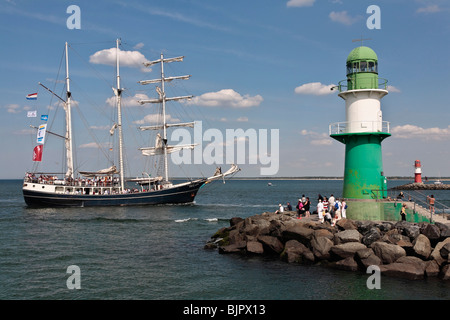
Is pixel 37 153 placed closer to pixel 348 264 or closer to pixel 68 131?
pixel 68 131

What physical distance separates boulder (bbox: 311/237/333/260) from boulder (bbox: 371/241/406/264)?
89.7 inches

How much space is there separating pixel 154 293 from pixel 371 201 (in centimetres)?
1361

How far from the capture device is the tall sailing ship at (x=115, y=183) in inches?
2402

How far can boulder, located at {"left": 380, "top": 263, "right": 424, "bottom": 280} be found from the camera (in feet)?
58.6

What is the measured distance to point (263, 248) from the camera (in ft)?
78.0

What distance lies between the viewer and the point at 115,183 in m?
68.2

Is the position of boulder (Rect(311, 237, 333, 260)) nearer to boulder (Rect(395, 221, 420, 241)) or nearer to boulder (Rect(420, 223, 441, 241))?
boulder (Rect(395, 221, 420, 241))

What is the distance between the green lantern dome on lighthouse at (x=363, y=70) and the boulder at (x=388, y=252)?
9.89 m

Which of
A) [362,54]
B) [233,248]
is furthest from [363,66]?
[233,248]

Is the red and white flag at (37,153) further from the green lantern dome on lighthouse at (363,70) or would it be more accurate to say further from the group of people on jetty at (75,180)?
the green lantern dome on lighthouse at (363,70)

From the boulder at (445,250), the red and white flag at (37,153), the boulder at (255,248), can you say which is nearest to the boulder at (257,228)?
the boulder at (255,248)

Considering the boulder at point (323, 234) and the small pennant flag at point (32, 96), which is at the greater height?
the small pennant flag at point (32, 96)
